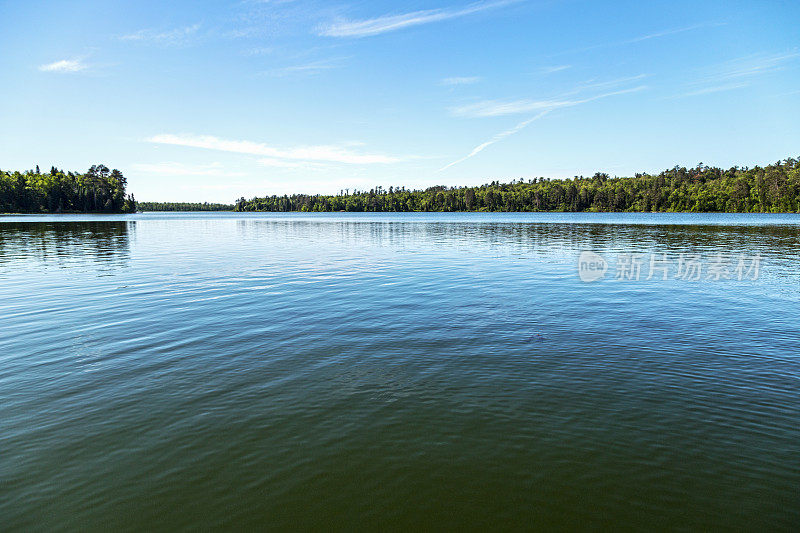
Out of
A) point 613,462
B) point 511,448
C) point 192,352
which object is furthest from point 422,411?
point 192,352

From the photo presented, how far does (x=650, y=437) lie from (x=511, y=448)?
3.38 m

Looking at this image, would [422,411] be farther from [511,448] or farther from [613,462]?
[613,462]

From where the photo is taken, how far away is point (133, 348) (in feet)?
53.1

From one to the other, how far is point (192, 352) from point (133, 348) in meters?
2.51

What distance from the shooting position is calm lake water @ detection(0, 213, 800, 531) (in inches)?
307

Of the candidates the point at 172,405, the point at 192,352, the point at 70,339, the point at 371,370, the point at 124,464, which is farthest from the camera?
the point at 70,339

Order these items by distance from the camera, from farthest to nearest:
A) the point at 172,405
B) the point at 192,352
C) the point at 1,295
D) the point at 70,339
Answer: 1. the point at 1,295
2. the point at 70,339
3. the point at 192,352
4. the point at 172,405

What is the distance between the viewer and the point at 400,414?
11055 millimetres

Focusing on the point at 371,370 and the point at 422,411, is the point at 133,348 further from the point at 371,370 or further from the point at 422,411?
the point at 422,411

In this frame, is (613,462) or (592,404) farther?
(592,404)

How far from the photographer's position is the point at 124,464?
352 inches

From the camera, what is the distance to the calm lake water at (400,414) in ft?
25.5

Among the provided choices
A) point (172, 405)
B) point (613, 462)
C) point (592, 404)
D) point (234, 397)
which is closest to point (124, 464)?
point (172, 405)

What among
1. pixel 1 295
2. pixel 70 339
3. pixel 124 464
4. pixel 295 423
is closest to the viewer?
pixel 124 464
